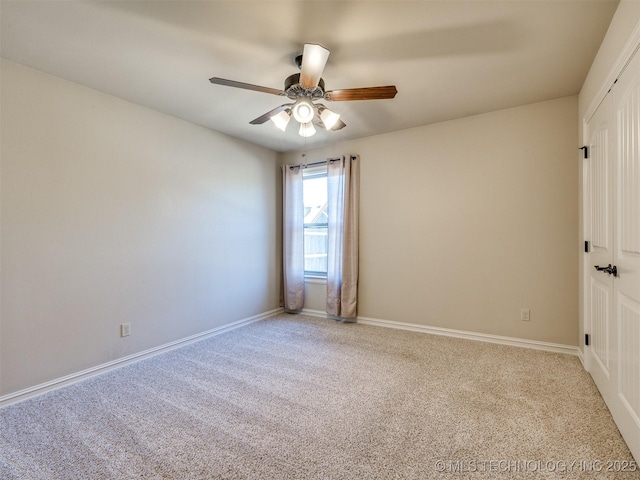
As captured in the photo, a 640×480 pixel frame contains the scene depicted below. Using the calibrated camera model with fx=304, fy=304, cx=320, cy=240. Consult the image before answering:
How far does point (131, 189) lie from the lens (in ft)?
9.59

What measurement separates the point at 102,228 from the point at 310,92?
2165 mm

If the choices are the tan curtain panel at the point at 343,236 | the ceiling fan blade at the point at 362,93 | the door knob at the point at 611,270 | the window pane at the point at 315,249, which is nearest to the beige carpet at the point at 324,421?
the door knob at the point at 611,270

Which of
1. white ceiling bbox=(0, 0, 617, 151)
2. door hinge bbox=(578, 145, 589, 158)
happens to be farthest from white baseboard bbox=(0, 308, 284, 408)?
door hinge bbox=(578, 145, 589, 158)

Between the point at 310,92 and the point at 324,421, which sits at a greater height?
the point at 310,92

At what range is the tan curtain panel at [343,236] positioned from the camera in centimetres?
408

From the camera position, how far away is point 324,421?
6.36 ft

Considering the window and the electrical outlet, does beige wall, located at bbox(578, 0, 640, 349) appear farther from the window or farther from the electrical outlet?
the electrical outlet

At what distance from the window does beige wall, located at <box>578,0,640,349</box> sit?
2.86 metres

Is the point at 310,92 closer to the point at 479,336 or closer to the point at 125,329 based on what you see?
the point at 125,329

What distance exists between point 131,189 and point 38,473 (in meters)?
2.20

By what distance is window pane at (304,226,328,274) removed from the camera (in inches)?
179

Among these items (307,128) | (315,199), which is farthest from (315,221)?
(307,128)

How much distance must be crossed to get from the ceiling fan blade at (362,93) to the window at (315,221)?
2.23m

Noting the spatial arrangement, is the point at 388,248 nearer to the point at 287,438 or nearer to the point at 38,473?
the point at 287,438
